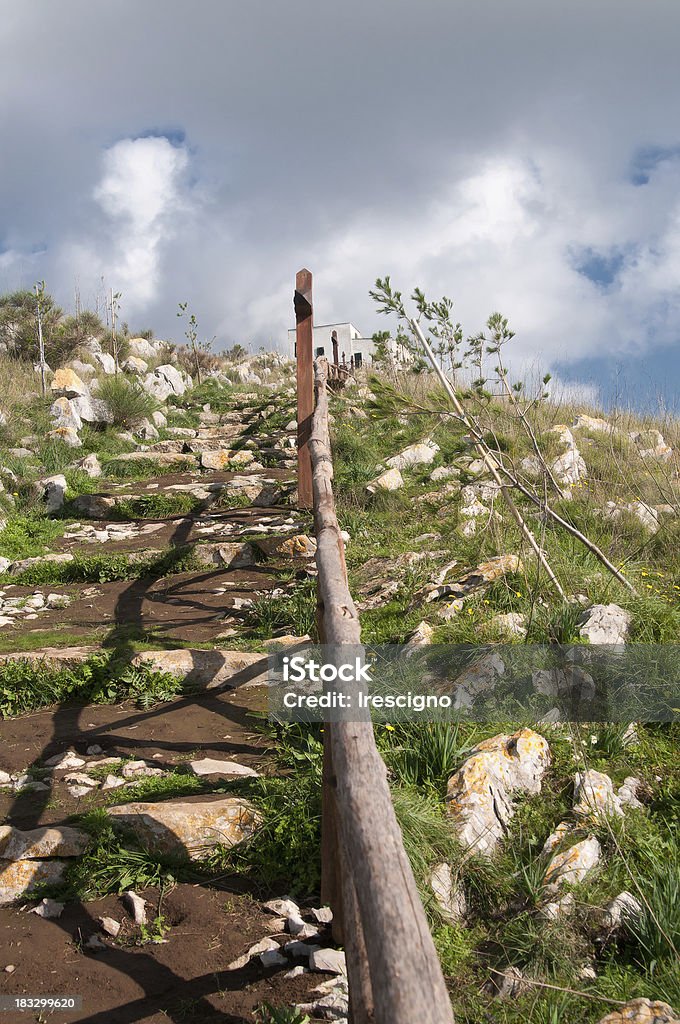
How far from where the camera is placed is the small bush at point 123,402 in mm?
12031

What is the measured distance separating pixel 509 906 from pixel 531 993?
39cm

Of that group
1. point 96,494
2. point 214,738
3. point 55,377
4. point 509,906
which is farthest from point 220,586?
point 55,377

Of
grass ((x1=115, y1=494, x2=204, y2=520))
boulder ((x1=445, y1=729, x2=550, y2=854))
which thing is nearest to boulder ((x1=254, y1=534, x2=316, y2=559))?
grass ((x1=115, y1=494, x2=204, y2=520))

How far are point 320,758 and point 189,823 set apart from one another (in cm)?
65

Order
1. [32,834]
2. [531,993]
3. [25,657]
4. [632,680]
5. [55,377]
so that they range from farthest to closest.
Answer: [55,377] → [25,657] → [632,680] → [32,834] → [531,993]

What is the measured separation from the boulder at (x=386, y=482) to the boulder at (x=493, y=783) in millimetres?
4713

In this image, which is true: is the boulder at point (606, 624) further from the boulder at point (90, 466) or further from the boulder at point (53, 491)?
the boulder at point (90, 466)

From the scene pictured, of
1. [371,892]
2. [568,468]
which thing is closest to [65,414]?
[568,468]

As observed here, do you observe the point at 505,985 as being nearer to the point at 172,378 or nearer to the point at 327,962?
the point at 327,962

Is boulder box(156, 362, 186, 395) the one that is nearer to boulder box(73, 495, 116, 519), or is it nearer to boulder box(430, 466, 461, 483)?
boulder box(73, 495, 116, 519)

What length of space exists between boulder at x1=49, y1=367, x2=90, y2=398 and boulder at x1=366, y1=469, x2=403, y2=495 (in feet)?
21.4

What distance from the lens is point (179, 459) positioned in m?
10.4

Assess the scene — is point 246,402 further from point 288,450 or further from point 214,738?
point 214,738

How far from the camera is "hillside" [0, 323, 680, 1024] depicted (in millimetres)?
2447
